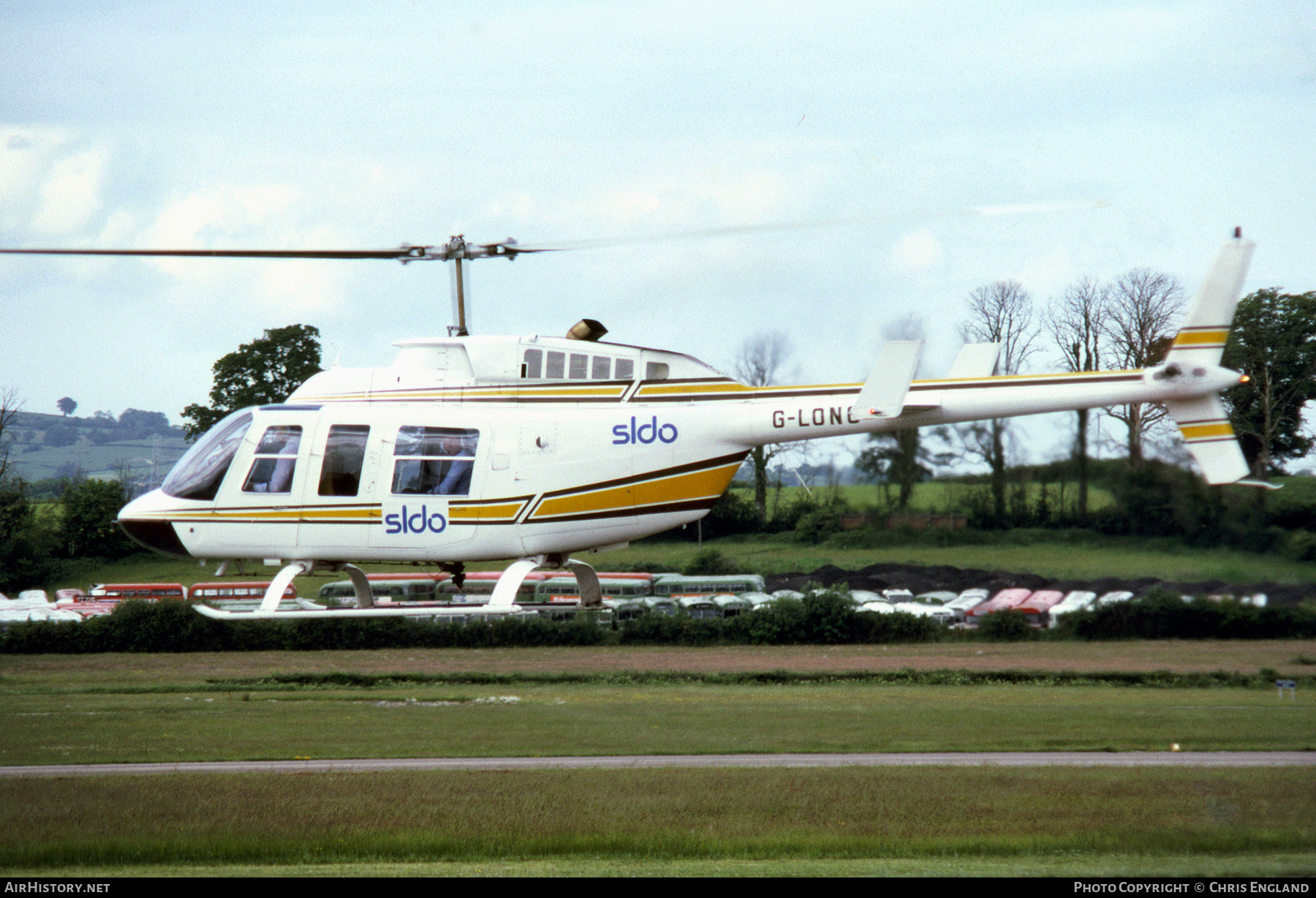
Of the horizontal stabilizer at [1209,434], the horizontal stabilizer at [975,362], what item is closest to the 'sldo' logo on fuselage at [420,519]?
the horizontal stabilizer at [975,362]

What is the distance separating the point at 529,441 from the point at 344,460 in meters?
2.29

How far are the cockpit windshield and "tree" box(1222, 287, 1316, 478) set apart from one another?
17.6 m

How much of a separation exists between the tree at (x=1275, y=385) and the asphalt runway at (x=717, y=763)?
7302mm

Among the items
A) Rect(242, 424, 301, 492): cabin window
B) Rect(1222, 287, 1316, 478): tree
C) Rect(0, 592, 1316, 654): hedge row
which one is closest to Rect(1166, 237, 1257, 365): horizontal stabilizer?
Rect(1222, 287, 1316, 478): tree

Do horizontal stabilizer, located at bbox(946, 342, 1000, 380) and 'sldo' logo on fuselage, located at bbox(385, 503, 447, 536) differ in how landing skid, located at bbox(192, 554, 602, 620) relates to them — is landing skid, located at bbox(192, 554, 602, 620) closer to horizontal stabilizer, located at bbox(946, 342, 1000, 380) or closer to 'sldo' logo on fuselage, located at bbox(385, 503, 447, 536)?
'sldo' logo on fuselage, located at bbox(385, 503, 447, 536)

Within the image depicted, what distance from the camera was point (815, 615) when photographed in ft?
138

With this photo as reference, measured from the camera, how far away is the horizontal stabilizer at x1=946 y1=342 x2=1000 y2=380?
521 inches

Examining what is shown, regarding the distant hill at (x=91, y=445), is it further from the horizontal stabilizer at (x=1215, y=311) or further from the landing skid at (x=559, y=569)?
the horizontal stabilizer at (x=1215, y=311)

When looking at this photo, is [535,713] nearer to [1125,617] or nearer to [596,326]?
[1125,617]

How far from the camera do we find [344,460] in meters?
Answer: 13.6

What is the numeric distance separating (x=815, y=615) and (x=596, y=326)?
29.8 metres

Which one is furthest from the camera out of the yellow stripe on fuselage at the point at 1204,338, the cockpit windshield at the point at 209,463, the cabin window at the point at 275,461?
the cockpit windshield at the point at 209,463

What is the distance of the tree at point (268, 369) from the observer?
26703 millimetres

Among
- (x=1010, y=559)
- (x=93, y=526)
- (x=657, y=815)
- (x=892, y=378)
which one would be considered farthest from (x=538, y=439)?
(x=93, y=526)
